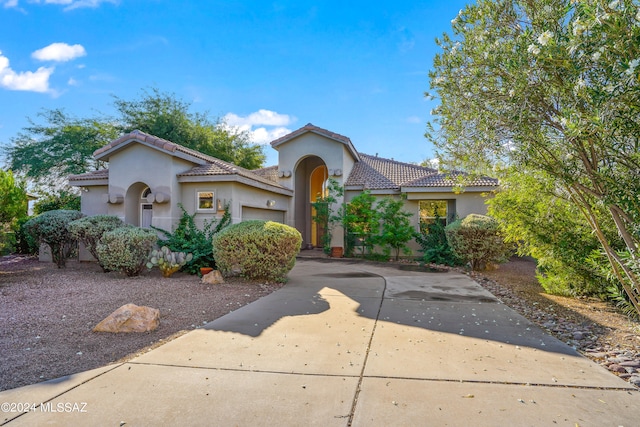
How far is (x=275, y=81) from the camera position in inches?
672

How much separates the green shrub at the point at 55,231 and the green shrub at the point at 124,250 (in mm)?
2446

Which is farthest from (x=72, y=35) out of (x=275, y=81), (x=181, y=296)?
(x=181, y=296)

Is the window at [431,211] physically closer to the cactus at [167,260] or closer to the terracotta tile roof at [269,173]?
the terracotta tile roof at [269,173]

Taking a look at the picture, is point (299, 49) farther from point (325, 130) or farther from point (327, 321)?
point (327, 321)

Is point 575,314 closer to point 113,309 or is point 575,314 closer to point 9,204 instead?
point 113,309

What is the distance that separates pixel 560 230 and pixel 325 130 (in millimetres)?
11458

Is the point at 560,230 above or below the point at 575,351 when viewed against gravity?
above

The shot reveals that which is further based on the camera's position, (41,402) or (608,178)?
(608,178)

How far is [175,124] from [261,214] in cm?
1252

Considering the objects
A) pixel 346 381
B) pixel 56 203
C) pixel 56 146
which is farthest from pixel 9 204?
pixel 56 146

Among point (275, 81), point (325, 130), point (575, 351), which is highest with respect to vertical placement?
point (275, 81)

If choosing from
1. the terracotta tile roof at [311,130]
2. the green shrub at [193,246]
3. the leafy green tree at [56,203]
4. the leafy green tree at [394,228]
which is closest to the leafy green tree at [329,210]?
the terracotta tile roof at [311,130]

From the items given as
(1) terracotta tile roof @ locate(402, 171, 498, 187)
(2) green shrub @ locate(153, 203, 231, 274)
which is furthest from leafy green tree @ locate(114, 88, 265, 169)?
(1) terracotta tile roof @ locate(402, 171, 498, 187)

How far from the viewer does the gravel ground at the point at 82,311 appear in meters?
4.20
